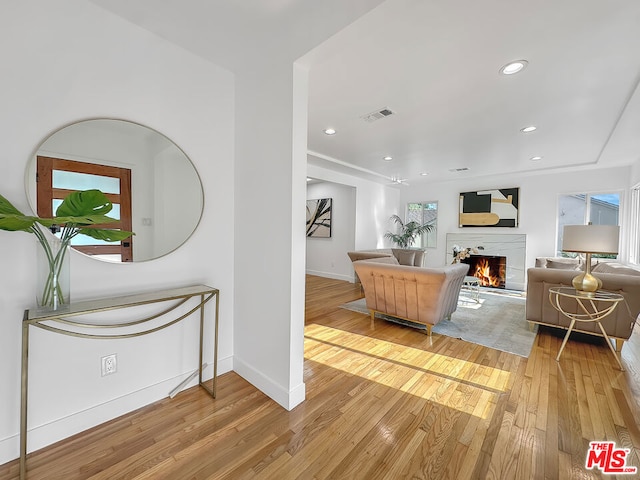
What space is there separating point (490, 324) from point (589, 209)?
12.9 ft

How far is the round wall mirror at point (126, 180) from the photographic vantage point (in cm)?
148

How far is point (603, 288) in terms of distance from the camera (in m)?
2.71

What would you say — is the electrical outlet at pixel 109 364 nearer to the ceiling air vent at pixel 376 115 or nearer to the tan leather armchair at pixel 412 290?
the tan leather armchair at pixel 412 290

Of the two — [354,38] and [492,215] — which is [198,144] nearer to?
[354,38]

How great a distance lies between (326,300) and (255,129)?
11.0 ft

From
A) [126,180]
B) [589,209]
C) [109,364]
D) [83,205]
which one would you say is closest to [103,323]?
[109,364]

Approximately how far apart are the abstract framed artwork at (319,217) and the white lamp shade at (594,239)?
492cm

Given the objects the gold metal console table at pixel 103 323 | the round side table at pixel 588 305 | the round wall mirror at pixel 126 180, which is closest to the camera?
the gold metal console table at pixel 103 323

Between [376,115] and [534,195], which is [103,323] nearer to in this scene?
[376,115]

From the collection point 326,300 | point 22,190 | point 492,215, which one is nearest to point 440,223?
point 492,215

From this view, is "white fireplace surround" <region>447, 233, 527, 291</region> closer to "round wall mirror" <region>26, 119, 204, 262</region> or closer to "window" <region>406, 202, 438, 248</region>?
"window" <region>406, 202, 438, 248</region>

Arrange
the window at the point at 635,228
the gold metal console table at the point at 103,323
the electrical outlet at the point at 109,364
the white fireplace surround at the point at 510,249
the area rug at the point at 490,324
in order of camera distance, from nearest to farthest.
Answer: the gold metal console table at the point at 103,323
the electrical outlet at the point at 109,364
the area rug at the point at 490,324
the window at the point at 635,228
the white fireplace surround at the point at 510,249

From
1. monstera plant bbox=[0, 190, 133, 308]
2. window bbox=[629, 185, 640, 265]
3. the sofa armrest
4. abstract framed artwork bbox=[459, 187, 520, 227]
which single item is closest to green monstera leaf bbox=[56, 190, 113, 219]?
monstera plant bbox=[0, 190, 133, 308]

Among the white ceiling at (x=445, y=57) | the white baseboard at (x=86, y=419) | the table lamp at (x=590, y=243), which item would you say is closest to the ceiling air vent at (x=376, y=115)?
the white ceiling at (x=445, y=57)
